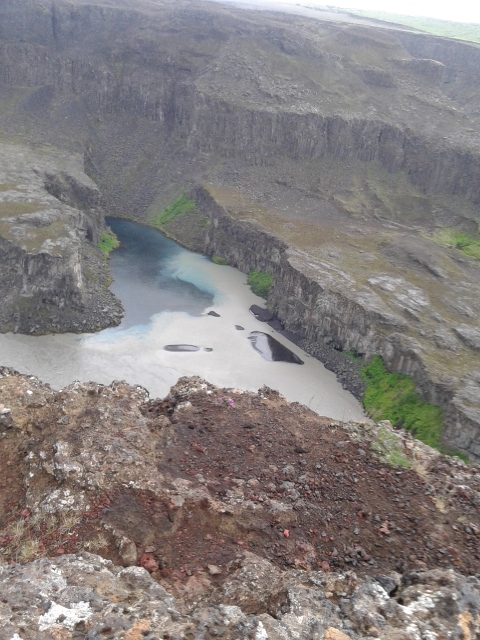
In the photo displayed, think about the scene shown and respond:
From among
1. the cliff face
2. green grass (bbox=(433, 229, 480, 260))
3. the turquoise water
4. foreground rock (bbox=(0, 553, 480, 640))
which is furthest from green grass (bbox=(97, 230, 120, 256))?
foreground rock (bbox=(0, 553, 480, 640))

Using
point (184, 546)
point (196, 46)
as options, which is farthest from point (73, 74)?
point (184, 546)

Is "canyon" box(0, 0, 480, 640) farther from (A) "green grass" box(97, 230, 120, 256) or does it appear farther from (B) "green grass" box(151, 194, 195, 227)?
(A) "green grass" box(97, 230, 120, 256)

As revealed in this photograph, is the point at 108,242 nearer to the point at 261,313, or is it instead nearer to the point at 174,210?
the point at 174,210

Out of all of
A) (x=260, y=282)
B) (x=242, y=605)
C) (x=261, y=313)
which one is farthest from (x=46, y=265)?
(x=242, y=605)

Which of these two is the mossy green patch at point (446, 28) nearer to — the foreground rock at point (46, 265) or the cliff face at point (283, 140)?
the cliff face at point (283, 140)

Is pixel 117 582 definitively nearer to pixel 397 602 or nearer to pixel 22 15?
pixel 397 602
